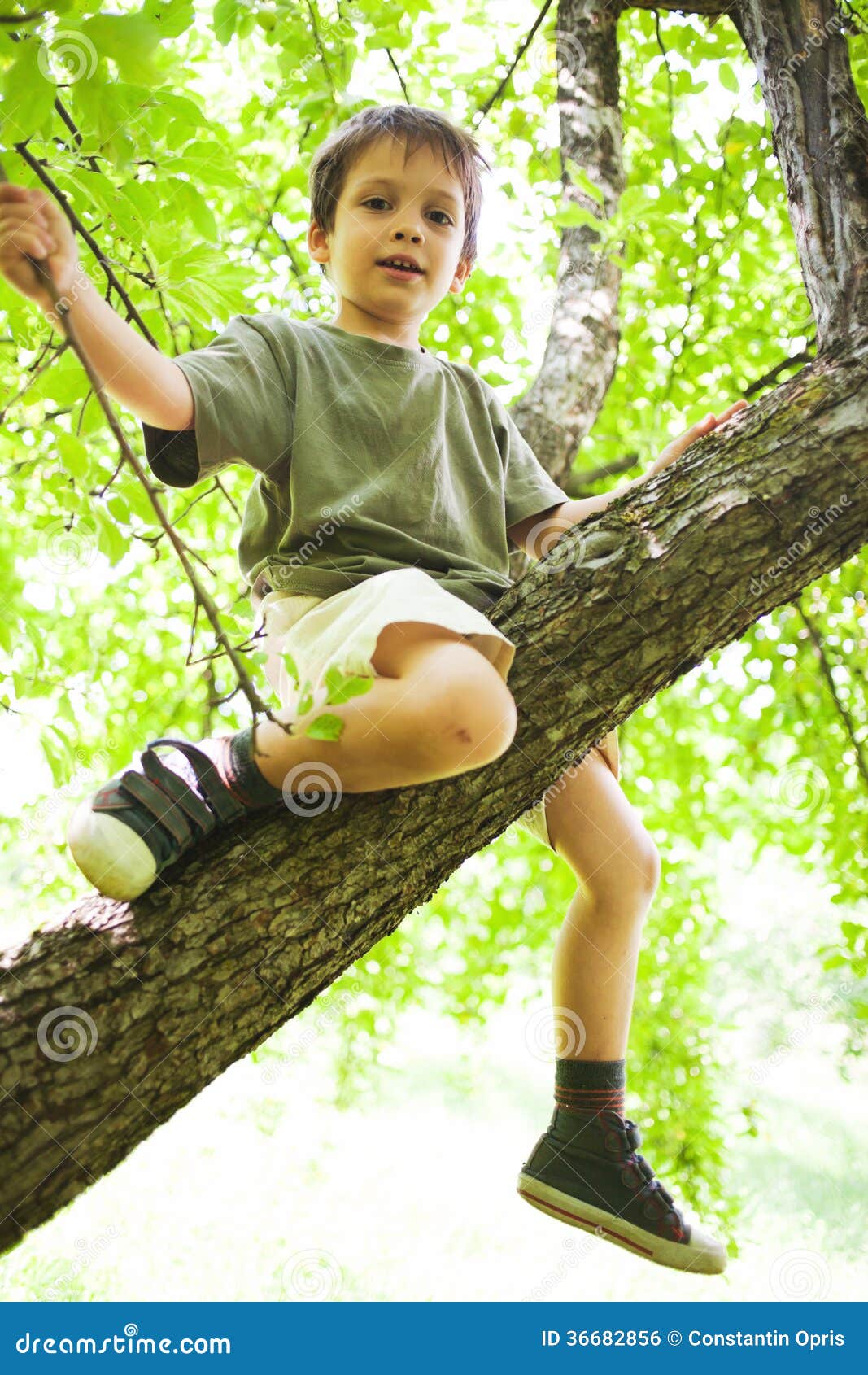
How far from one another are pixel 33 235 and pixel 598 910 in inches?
49.2

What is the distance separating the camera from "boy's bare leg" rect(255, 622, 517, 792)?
123 cm

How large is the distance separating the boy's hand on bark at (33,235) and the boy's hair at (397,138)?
82 cm

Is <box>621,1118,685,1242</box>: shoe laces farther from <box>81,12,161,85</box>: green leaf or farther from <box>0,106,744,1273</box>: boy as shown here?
<box>81,12,161,85</box>: green leaf

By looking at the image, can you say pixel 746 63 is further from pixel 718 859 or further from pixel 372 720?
pixel 718 859

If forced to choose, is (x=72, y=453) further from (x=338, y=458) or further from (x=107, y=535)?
(x=338, y=458)

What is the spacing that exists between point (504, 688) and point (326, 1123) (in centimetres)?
418

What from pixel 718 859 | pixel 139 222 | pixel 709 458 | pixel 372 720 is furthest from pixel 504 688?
pixel 718 859

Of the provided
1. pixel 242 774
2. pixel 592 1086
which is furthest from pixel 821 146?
pixel 592 1086

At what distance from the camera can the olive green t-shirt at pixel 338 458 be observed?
145 centimetres

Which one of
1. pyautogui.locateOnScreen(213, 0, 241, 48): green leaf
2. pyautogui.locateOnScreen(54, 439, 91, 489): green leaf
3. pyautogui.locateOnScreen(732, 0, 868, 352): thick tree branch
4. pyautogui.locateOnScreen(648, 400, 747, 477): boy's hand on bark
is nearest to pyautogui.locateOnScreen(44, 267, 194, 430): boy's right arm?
pyautogui.locateOnScreen(54, 439, 91, 489): green leaf

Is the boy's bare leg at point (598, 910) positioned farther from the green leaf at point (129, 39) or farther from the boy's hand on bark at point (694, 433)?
the green leaf at point (129, 39)

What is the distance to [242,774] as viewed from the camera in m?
1.30

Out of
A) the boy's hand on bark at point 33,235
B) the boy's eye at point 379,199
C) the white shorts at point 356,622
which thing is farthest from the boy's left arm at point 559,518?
the boy's hand on bark at point 33,235

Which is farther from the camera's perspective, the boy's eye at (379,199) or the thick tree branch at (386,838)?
the boy's eye at (379,199)
